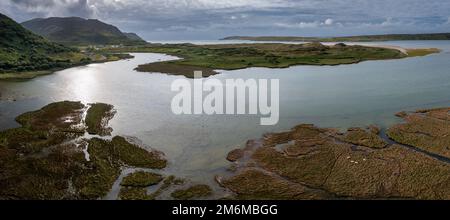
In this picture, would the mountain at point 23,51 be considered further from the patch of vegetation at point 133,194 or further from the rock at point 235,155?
the rock at point 235,155

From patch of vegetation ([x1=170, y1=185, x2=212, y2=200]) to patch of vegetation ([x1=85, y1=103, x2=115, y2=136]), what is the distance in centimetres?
1616

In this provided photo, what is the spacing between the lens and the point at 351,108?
1704 inches

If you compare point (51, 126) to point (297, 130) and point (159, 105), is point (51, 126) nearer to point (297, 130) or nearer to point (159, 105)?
point (159, 105)

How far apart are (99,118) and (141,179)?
19654 mm

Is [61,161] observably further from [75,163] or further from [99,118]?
[99,118]

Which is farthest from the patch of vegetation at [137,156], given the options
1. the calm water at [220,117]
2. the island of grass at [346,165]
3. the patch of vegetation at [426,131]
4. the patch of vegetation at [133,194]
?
the patch of vegetation at [426,131]

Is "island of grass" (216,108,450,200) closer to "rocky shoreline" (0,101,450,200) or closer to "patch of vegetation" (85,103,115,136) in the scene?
"rocky shoreline" (0,101,450,200)

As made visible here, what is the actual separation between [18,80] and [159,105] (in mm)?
46307

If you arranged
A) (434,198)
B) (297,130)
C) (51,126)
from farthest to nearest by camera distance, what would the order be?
(51,126), (297,130), (434,198)

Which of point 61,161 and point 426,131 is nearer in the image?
point 61,161

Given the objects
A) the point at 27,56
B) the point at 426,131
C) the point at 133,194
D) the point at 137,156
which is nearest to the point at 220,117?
the point at 137,156

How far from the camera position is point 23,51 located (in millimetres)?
109438

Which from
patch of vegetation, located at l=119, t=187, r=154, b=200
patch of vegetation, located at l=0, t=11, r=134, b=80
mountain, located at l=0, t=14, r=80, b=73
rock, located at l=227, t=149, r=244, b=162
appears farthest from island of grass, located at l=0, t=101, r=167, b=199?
mountain, located at l=0, t=14, r=80, b=73
